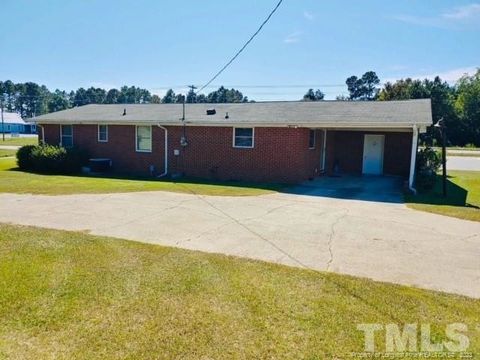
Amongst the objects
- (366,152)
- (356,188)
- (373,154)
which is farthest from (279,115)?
(373,154)

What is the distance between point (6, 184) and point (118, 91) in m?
107

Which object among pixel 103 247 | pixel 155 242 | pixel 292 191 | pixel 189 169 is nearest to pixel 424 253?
pixel 155 242

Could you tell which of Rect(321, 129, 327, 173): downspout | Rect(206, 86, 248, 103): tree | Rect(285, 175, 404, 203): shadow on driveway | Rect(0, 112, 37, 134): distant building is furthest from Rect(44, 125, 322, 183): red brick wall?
Rect(206, 86, 248, 103): tree

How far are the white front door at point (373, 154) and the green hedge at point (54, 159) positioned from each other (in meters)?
13.9

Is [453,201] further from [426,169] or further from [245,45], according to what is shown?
[245,45]

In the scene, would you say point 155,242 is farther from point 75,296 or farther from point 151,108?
point 151,108

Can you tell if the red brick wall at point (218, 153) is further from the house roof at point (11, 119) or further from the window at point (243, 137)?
the house roof at point (11, 119)

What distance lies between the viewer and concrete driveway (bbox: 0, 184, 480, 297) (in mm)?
5695

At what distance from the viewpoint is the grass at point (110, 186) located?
12359 millimetres

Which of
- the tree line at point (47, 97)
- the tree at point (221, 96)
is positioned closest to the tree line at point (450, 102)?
the tree at point (221, 96)

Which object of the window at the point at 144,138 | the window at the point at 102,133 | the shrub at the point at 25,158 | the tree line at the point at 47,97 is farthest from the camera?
the tree line at the point at 47,97

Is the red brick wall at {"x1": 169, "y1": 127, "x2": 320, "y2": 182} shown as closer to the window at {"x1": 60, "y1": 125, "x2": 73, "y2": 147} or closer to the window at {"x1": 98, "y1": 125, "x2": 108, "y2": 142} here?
the window at {"x1": 98, "y1": 125, "x2": 108, "y2": 142}

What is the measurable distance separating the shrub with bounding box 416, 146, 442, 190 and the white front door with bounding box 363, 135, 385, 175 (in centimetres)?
218

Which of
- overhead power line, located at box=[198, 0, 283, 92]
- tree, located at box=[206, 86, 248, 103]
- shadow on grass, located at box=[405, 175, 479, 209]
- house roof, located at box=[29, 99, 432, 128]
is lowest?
shadow on grass, located at box=[405, 175, 479, 209]
